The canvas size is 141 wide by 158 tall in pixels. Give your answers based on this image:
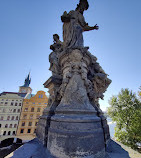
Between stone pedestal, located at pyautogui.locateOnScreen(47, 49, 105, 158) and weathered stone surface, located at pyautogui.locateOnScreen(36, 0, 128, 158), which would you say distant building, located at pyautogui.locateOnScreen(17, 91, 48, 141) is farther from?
stone pedestal, located at pyautogui.locateOnScreen(47, 49, 105, 158)

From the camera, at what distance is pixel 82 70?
2.74 m

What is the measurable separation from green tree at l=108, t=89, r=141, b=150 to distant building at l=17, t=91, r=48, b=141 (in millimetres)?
15113

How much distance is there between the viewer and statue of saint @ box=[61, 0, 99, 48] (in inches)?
135

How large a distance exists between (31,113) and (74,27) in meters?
A: 22.3

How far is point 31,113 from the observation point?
69.0ft

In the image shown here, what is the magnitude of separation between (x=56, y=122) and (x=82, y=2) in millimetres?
5479

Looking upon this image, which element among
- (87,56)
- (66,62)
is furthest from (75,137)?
(87,56)

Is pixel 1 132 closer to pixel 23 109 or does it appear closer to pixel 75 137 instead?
pixel 23 109

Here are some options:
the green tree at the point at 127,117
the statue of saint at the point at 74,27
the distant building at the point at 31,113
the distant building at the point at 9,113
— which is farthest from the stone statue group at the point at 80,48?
the distant building at the point at 9,113

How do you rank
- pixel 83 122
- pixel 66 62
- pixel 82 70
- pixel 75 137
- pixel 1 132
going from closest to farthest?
pixel 75 137
pixel 83 122
pixel 82 70
pixel 66 62
pixel 1 132

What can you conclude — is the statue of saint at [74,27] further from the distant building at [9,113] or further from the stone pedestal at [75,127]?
the distant building at [9,113]

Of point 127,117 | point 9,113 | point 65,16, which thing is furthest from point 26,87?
point 65,16

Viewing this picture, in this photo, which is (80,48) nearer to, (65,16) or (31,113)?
(65,16)

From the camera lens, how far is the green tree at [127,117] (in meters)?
11.4
